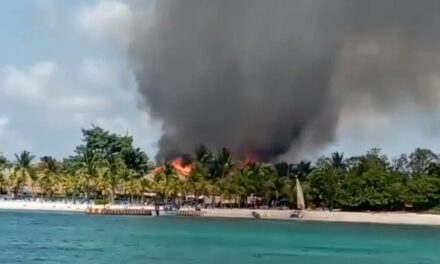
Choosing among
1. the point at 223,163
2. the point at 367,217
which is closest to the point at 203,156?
the point at 223,163

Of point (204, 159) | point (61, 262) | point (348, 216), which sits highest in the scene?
point (204, 159)

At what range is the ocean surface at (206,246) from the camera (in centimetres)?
6862

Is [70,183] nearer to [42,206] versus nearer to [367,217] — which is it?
[42,206]

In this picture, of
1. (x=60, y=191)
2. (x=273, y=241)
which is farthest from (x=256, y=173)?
(x=273, y=241)

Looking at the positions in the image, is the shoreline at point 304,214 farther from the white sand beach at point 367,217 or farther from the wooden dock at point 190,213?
the wooden dock at point 190,213

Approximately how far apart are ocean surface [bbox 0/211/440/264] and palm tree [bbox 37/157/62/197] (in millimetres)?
59787

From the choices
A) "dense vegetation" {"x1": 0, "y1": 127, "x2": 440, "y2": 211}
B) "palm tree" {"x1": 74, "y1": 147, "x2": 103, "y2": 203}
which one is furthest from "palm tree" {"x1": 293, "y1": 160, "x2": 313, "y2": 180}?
"palm tree" {"x1": 74, "y1": 147, "x2": 103, "y2": 203}

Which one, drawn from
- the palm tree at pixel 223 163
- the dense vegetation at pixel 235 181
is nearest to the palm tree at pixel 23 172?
the dense vegetation at pixel 235 181

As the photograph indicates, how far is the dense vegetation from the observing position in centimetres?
15525

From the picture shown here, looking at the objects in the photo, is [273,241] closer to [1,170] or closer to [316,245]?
[316,245]

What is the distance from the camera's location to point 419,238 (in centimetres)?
10950

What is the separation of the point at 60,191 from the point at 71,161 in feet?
53.1

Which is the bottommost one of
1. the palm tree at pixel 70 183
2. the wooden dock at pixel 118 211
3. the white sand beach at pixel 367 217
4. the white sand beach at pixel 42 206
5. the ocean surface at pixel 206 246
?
the ocean surface at pixel 206 246

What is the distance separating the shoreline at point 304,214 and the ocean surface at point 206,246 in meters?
35.7
